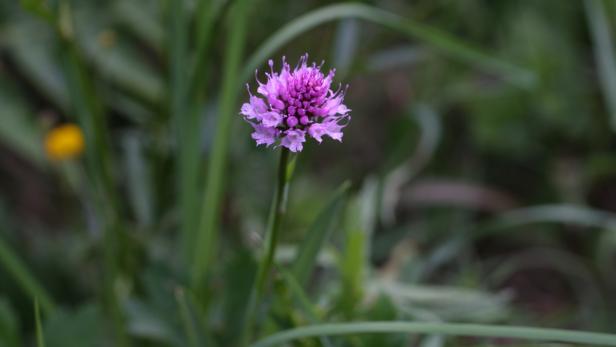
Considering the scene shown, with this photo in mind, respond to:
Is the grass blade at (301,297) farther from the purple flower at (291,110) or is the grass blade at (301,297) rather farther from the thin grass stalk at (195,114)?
the thin grass stalk at (195,114)

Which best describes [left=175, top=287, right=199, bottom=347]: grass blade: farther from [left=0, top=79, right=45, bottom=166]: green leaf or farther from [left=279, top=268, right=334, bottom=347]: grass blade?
[left=0, top=79, right=45, bottom=166]: green leaf

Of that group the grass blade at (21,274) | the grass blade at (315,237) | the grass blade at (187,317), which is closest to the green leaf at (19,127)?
the grass blade at (21,274)

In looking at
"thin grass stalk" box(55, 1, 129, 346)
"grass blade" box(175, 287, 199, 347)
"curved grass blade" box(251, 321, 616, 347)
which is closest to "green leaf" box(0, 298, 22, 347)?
"thin grass stalk" box(55, 1, 129, 346)

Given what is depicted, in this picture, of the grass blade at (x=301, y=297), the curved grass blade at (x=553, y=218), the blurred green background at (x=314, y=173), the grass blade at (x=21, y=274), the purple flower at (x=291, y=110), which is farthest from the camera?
the curved grass blade at (x=553, y=218)

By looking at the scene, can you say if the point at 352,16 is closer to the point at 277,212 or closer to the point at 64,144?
the point at 277,212

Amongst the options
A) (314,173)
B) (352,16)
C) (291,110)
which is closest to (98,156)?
(352,16)

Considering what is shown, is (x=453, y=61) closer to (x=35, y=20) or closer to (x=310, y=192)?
(x=310, y=192)

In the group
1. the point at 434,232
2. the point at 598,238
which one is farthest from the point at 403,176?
the point at 598,238
